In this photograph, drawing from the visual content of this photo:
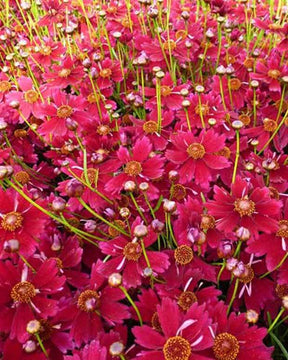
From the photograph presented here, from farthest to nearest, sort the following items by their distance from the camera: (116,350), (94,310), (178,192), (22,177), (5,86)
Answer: (5,86), (22,177), (178,192), (94,310), (116,350)

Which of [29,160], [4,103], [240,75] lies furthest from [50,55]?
[240,75]

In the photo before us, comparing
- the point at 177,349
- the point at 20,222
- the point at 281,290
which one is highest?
the point at 20,222

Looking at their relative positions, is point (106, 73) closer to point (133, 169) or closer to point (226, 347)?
point (133, 169)

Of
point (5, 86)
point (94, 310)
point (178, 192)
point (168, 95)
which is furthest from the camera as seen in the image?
point (5, 86)

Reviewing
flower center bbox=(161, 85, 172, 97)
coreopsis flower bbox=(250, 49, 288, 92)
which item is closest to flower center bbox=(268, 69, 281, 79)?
coreopsis flower bbox=(250, 49, 288, 92)

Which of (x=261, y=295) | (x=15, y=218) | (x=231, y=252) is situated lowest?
(x=261, y=295)

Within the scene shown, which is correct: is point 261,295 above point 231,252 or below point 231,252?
below

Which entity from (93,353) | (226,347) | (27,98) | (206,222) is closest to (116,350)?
(93,353)

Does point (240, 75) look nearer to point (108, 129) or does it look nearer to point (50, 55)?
point (108, 129)
